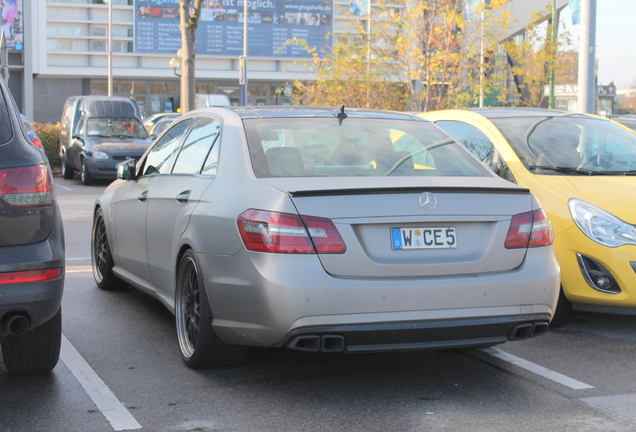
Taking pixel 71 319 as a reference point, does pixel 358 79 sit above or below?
above

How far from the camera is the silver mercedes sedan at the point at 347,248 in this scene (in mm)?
4020

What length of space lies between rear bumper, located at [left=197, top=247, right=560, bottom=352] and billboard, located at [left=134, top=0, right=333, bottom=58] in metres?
53.6

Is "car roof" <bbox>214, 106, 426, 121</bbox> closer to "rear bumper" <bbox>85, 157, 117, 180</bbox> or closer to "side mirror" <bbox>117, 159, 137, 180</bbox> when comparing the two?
"side mirror" <bbox>117, 159, 137, 180</bbox>

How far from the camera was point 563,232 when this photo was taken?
571 centimetres

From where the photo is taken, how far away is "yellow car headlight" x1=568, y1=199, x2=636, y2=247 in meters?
5.52

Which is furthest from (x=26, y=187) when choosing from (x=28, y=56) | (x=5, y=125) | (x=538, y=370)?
(x=28, y=56)

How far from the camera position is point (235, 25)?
5762 cm

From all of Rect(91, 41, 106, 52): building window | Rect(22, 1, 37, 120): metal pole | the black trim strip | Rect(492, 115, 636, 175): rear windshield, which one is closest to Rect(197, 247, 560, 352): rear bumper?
the black trim strip

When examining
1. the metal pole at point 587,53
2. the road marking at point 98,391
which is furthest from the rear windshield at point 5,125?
the metal pole at point 587,53

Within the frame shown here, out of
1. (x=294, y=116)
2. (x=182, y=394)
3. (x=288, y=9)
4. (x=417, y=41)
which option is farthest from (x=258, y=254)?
(x=288, y=9)

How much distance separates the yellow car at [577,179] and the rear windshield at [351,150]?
1131mm

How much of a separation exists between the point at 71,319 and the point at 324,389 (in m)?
2.43

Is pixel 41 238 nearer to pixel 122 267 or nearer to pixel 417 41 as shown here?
pixel 122 267

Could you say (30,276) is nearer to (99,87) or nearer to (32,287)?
(32,287)
